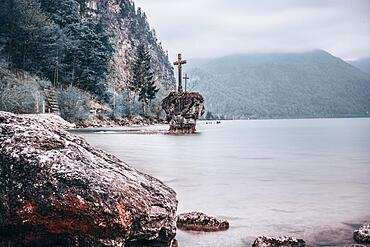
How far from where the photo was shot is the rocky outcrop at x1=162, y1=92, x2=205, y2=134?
46156mm

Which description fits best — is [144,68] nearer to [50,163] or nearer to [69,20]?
[69,20]

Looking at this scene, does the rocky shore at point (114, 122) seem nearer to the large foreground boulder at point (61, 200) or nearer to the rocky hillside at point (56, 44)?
the rocky hillside at point (56, 44)

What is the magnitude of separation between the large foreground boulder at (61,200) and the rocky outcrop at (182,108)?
39767mm

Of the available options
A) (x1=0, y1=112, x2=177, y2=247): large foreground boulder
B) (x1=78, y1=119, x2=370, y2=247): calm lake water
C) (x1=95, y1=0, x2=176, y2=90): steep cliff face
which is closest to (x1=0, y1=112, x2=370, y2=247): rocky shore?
(x1=0, y1=112, x2=177, y2=247): large foreground boulder

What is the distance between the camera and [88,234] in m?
5.71

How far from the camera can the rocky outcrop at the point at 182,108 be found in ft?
151

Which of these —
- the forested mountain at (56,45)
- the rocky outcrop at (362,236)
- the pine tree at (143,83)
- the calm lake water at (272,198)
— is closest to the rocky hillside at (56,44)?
the forested mountain at (56,45)

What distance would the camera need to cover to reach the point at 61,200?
5645 millimetres

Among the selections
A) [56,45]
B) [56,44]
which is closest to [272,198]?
[56,44]

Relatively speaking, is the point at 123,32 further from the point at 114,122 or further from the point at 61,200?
the point at 61,200

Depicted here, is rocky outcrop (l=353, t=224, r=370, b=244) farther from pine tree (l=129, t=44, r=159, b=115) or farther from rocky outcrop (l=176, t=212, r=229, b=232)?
pine tree (l=129, t=44, r=159, b=115)

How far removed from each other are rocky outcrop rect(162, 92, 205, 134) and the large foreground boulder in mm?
39767

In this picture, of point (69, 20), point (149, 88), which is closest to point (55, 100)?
point (69, 20)

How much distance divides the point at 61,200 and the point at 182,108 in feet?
134
